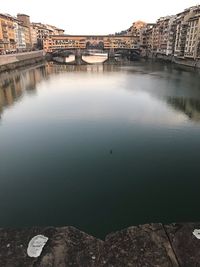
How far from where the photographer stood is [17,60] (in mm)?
60781

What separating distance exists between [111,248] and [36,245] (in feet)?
4.35

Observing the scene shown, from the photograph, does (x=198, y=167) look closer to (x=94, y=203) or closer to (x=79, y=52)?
(x=94, y=203)

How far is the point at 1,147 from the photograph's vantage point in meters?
14.8

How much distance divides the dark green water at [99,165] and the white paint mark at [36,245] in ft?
14.4

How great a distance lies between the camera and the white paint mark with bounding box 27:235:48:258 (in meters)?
3.81

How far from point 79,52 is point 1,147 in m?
89.7

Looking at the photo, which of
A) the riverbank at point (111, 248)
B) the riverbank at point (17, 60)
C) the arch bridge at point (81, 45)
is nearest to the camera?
the riverbank at point (111, 248)

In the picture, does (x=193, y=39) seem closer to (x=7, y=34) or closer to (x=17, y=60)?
(x=17, y=60)

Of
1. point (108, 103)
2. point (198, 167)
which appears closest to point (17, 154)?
point (198, 167)

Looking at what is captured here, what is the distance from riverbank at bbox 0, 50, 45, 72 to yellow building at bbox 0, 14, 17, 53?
6621mm

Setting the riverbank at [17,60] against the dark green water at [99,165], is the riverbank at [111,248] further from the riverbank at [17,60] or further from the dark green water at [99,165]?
the riverbank at [17,60]

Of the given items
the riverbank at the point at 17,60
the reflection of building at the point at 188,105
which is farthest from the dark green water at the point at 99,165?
the riverbank at the point at 17,60

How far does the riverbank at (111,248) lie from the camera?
3725 millimetres

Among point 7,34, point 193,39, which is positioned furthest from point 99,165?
point 7,34
